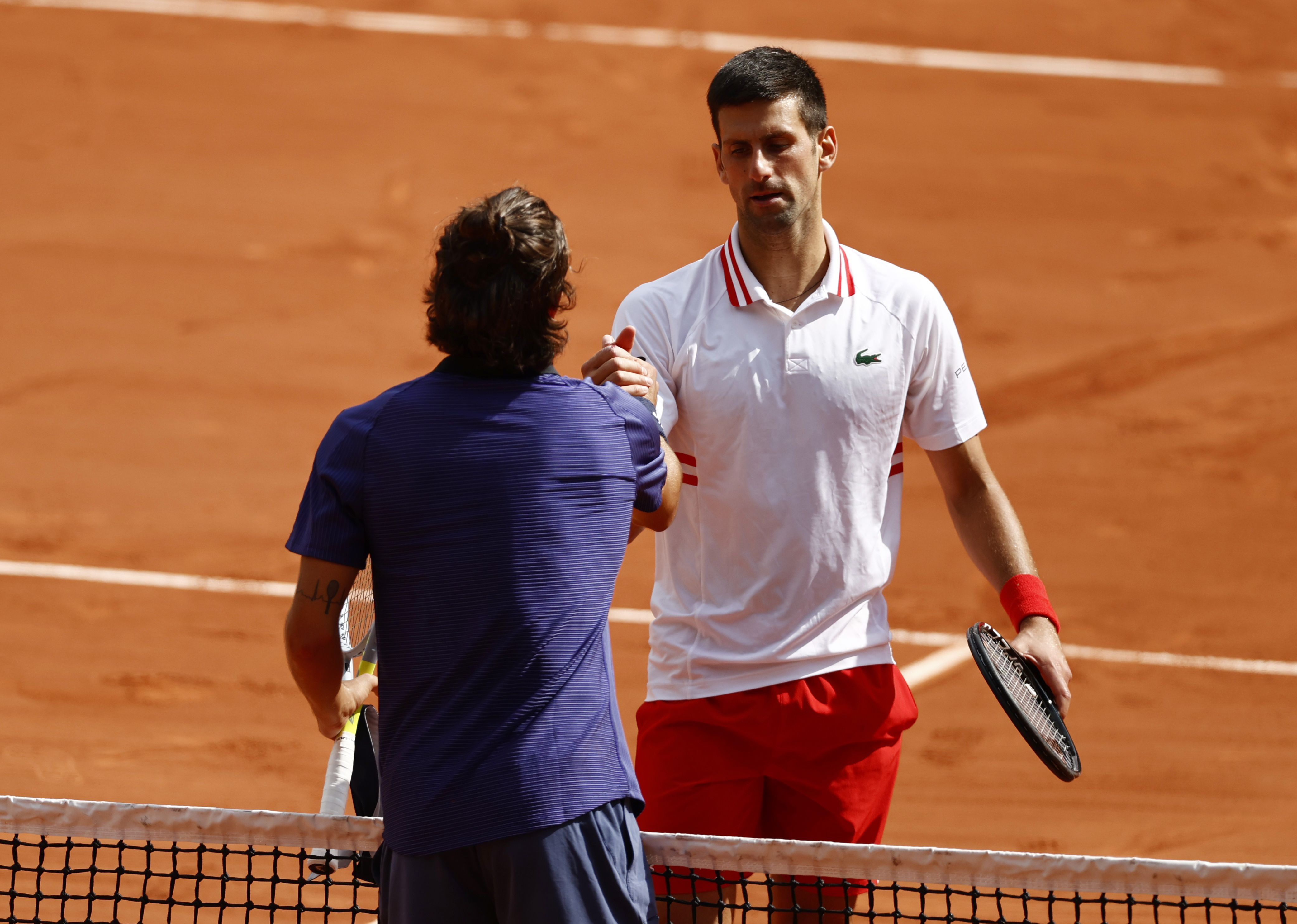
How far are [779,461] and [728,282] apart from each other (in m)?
0.42

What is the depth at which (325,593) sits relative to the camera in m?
2.12

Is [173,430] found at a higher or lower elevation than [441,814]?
higher

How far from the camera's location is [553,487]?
209cm

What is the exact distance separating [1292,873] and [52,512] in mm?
5319

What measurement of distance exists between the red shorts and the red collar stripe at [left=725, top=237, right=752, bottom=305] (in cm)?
82

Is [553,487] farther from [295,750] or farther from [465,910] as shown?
[295,750]

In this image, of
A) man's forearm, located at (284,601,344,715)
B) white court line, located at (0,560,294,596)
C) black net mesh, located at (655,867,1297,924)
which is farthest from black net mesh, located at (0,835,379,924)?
man's forearm, located at (284,601,344,715)

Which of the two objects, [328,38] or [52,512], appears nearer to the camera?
[52,512]

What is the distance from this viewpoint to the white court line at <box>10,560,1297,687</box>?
5.56 metres

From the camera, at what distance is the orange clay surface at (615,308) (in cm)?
516

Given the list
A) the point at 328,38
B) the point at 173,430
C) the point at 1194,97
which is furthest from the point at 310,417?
the point at 1194,97

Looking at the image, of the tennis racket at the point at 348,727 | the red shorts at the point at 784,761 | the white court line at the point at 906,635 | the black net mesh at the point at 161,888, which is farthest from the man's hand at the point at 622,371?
the white court line at the point at 906,635

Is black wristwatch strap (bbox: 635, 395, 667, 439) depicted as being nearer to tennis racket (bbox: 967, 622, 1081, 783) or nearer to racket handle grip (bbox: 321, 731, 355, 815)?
tennis racket (bbox: 967, 622, 1081, 783)

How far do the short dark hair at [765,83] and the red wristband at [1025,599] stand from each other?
108 centimetres
